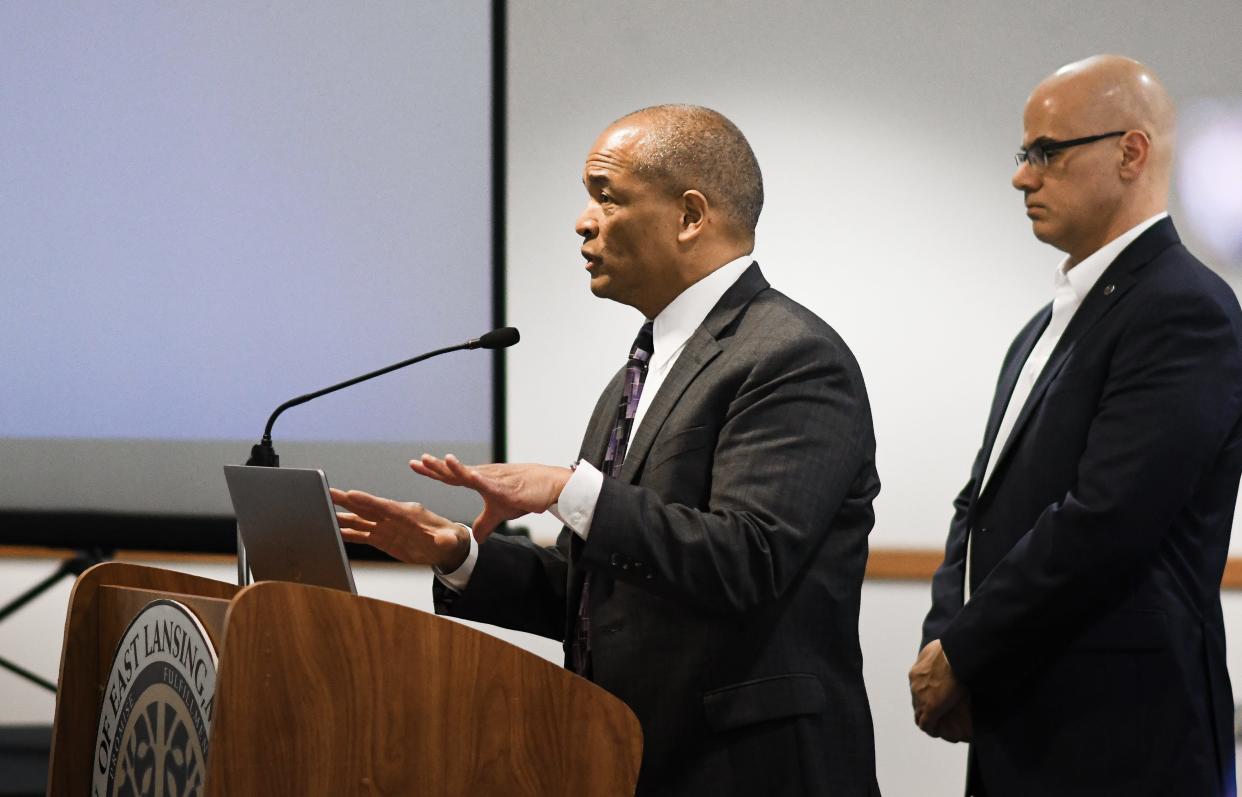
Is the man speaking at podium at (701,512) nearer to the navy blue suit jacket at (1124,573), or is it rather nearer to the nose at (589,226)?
the nose at (589,226)

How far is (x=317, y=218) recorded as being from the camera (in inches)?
120

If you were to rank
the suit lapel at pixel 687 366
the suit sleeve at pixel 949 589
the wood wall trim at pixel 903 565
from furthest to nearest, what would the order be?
the wood wall trim at pixel 903 565
the suit sleeve at pixel 949 589
the suit lapel at pixel 687 366

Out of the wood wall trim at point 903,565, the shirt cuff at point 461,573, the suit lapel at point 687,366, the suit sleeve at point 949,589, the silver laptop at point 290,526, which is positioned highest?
the suit lapel at point 687,366

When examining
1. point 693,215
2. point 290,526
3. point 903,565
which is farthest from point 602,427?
point 903,565

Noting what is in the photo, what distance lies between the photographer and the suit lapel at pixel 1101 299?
2059mm

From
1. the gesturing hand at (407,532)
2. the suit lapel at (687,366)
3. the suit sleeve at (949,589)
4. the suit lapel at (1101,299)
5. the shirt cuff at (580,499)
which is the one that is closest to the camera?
the shirt cuff at (580,499)

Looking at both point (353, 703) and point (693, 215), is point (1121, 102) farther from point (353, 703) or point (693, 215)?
point (353, 703)

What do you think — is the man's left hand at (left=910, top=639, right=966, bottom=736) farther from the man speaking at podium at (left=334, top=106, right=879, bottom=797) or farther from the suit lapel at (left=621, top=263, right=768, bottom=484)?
the suit lapel at (left=621, top=263, right=768, bottom=484)

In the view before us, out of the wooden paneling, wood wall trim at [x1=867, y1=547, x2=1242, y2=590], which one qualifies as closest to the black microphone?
the wooden paneling

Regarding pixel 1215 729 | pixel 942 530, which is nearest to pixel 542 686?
pixel 1215 729

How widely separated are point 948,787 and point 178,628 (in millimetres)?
2604

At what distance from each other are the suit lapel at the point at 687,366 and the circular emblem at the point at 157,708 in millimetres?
681

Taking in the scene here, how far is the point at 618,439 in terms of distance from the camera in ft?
6.38

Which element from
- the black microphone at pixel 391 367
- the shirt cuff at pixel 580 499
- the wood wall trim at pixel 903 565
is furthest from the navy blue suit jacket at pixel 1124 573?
the wood wall trim at pixel 903 565
